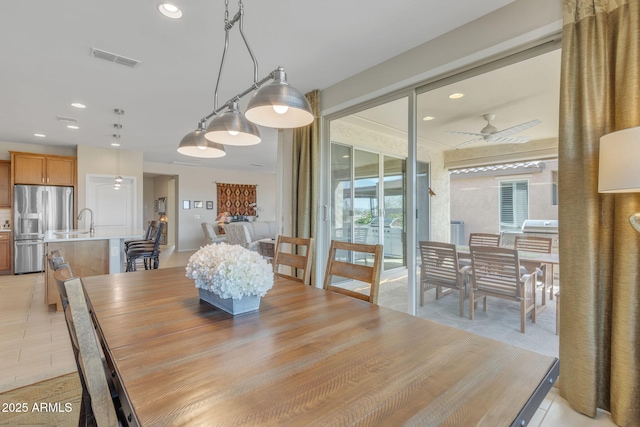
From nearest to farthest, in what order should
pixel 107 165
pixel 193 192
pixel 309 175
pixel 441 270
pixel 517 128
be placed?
pixel 517 128, pixel 441 270, pixel 309 175, pixel 107 165, pixel 193 192

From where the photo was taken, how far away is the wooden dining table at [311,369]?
2.22 ft

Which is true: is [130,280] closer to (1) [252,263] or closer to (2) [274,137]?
(1) [252,263]

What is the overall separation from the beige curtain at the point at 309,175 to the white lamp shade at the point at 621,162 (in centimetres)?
263

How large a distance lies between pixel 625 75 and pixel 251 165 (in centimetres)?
853

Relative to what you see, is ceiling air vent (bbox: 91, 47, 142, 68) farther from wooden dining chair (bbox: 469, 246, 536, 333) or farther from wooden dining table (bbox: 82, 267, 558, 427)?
wooden dining chair (bbox: 469, 246, 536, 333)

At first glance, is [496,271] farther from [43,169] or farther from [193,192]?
[193,192]

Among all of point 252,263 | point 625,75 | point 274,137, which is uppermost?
point 274,137

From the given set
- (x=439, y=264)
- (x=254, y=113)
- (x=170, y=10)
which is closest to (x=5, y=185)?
(x=170, y=10)

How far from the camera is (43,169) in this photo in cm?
608

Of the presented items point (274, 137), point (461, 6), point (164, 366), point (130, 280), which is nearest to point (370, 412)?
point (164, 366)

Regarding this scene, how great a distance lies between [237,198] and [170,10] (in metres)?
8.56

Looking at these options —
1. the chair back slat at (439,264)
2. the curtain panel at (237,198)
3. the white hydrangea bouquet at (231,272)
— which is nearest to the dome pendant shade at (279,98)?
the white hydrangea bouquet at (231,272)

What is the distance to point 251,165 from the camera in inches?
365

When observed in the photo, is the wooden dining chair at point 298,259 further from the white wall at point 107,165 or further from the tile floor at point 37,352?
the white wall at point 107,165
